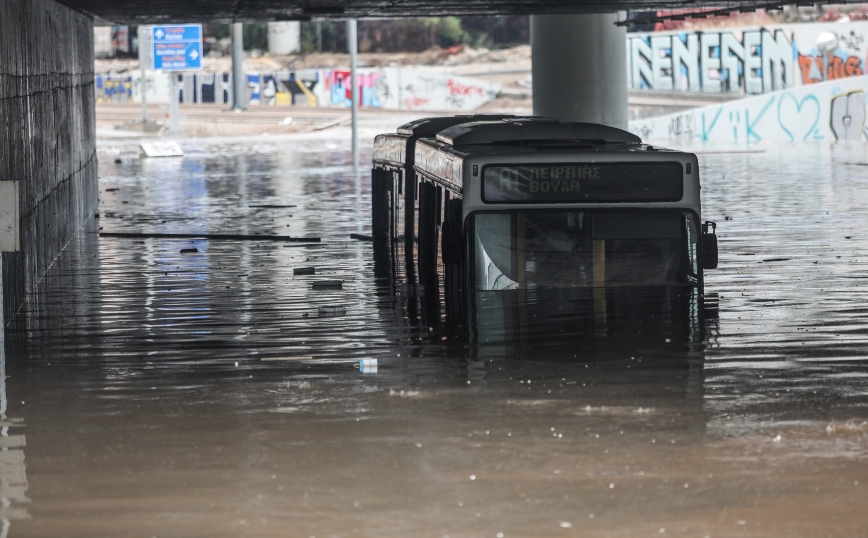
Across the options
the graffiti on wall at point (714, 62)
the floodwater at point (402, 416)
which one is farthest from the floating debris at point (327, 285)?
the graffiti on wall at point (714, 62)

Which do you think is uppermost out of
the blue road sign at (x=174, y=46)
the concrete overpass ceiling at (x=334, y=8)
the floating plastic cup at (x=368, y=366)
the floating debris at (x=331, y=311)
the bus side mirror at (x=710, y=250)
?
the blue road sign at (x=174, y=46)

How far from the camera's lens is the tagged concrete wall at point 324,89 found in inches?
3019

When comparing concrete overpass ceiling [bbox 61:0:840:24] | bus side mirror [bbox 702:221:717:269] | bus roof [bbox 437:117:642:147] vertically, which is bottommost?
bus side mirror [bbox 702:221:717:269]

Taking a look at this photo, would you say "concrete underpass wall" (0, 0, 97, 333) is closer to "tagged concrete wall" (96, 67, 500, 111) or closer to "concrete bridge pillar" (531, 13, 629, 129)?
"concrete bridge pillar" (531, 13, 629, 129)

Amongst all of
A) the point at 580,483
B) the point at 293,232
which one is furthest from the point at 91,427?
the point at 293,232

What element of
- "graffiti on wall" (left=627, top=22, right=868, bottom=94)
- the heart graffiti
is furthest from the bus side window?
"graffiti on wall" (left=627, top=22, right=868, bottom=94)

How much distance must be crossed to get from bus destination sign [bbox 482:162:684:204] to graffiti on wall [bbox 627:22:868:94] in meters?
43.0

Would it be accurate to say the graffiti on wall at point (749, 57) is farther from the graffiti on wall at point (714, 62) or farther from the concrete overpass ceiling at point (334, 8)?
the concrete overpass ceiling at point (334, 8)

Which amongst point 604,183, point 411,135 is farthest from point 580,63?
point 604,183

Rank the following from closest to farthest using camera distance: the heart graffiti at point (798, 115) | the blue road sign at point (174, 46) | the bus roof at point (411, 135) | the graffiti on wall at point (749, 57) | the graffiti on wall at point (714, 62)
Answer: the bus roof at point (411, 135) → the heart graffiti at point (798, 115) → the graffiti on wall at point (749, 57) → the graffiti on wall at point (714, 62) → the blue road sign at point (174, 46)

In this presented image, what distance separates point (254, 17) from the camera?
30.2 m

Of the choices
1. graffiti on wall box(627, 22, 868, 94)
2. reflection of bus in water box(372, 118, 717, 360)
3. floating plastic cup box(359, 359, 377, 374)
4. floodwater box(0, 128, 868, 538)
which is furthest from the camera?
A: graffiti on wall box(627, 22, 868, 94)

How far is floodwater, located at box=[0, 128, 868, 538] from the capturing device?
658 centimetres

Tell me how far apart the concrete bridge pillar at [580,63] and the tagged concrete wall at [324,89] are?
43.2 meters
